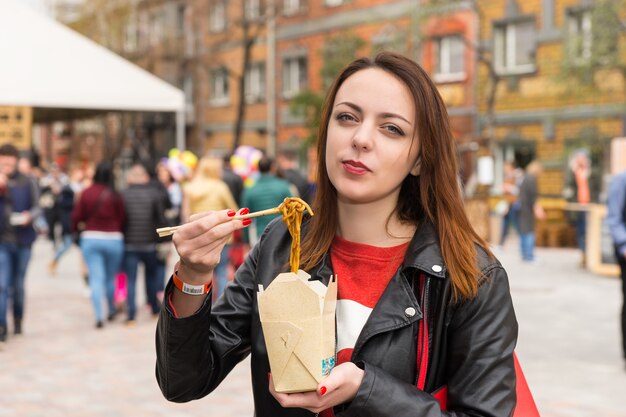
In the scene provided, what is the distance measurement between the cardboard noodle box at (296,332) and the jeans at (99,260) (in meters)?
7.71

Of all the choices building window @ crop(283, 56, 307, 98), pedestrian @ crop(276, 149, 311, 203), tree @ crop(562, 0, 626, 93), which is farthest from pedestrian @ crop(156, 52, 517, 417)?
building window @ crop(283, 56, 307, 98)

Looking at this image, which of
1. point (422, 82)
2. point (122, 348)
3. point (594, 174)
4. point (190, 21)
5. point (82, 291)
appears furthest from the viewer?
point (190, 21)

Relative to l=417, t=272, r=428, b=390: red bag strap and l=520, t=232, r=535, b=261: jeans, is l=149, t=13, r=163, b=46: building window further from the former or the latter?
l=417, t=272, r=428, b=390: red bag strap

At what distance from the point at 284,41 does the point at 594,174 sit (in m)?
14.7

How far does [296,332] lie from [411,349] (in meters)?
0.33

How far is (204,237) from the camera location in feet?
5.97

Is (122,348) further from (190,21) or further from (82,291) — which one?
(190,21)

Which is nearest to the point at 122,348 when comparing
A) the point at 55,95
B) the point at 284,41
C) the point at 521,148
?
the point at 55,95

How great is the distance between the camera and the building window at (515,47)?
2211 centimetres

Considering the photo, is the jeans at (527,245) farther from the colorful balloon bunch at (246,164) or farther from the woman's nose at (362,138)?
the woman's nose at (362,138)

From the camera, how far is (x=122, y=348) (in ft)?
26.6

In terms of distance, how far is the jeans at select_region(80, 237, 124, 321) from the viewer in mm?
9117

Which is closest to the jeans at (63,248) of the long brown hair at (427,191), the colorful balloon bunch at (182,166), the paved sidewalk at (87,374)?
the colorful balloon bunch at (182,166)

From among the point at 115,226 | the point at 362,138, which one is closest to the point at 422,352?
the point at 362,138
